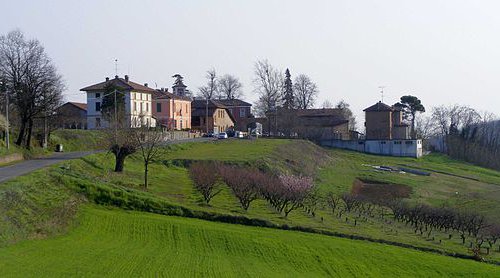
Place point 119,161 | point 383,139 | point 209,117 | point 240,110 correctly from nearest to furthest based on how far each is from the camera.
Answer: point 119,161
point 383,139
point 209,117
point 240,110

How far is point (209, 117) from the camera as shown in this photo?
104 meters

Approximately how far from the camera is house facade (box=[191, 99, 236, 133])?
337 feet

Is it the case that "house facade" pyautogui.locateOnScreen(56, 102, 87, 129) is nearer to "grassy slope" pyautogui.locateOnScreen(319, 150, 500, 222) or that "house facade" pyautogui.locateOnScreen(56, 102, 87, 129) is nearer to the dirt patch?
"grassy slope" pyautogui.locateOnScreen(319, 150, 500, 222)

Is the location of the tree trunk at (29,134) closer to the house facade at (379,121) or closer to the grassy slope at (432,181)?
the grassy slope at (432,181)

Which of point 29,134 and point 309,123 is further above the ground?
point 309,123

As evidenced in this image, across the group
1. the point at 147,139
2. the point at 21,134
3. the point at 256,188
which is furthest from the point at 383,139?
the point at 256,188

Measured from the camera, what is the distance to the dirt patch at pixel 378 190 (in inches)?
2089

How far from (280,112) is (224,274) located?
83.8 metres

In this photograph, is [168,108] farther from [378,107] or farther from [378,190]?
[378,190]

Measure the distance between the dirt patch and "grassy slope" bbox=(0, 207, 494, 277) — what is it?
23.9m

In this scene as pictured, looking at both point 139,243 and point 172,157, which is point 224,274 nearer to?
point 139,243

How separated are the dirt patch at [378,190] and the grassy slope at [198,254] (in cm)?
2391

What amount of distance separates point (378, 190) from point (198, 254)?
3587cm

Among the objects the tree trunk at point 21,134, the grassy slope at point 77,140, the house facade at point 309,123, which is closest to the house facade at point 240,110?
the house facade at point 309,123
